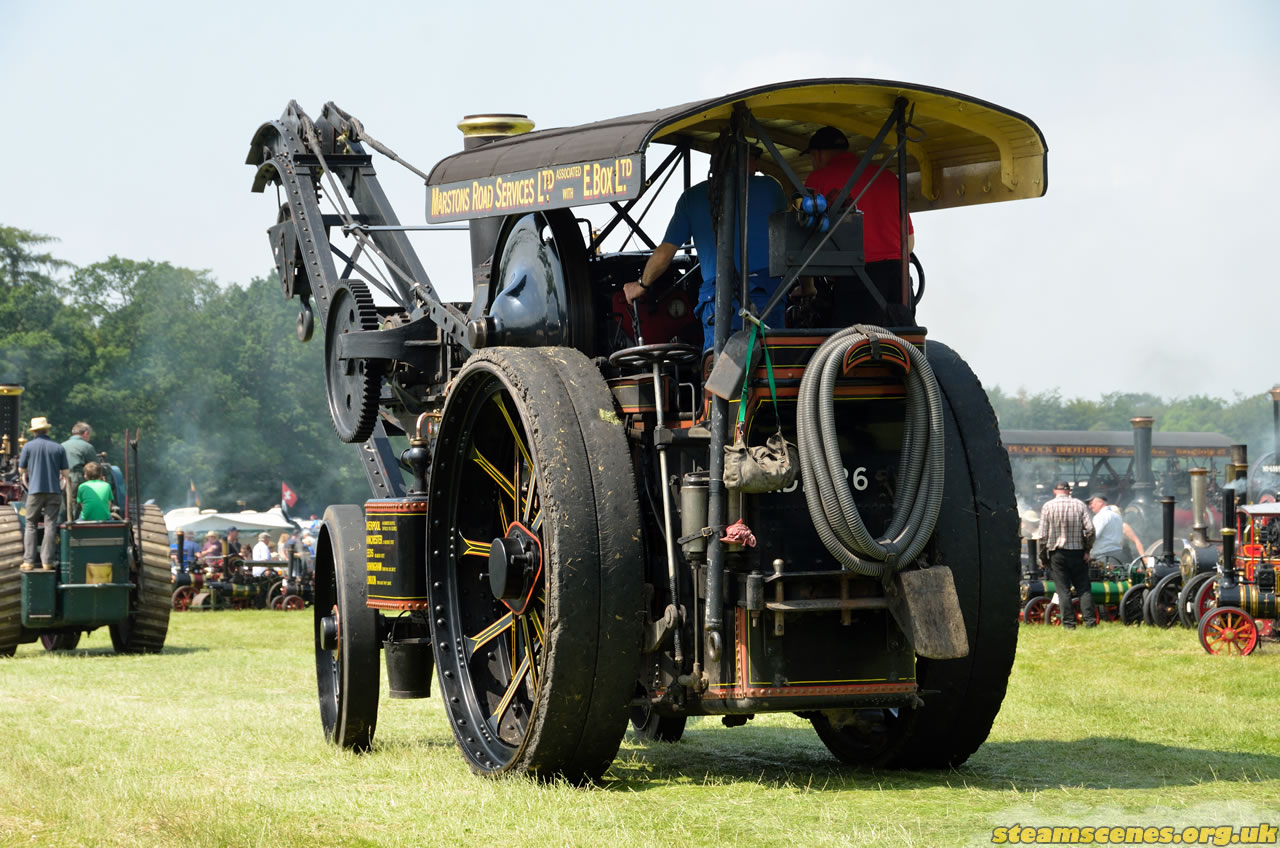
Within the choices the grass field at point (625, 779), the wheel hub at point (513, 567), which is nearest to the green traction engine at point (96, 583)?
the grass field at point (625, 779)

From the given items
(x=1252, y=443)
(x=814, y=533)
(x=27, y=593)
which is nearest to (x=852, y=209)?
(x=814, y=533)

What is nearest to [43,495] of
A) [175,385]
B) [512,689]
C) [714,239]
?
[512,689]

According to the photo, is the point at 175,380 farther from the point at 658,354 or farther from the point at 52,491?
the point at 658,354

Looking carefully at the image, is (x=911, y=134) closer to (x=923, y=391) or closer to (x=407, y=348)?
(x=923, y=391)

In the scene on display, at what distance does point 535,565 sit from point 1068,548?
11.0 metres

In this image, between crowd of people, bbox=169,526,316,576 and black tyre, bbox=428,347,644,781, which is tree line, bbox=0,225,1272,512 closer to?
crowd of people, bbox=169,526,316,576

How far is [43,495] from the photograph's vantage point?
13.6 meters

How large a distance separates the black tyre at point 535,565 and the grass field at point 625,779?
0.79ft

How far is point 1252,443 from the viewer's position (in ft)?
163

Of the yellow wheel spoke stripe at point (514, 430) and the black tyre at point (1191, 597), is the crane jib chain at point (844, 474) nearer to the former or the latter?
the yellow wheel spoke stripe at point (514, 430)

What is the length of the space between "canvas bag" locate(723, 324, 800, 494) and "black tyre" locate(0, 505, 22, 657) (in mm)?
9563

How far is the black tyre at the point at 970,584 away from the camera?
6.00 meters

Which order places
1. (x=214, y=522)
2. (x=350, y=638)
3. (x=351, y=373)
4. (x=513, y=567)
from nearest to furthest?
(x=513, y=567) → (x=350, y=638) → (x=351, y=373) → (x=214, y=522)

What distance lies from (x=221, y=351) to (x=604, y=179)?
54.6 meters
